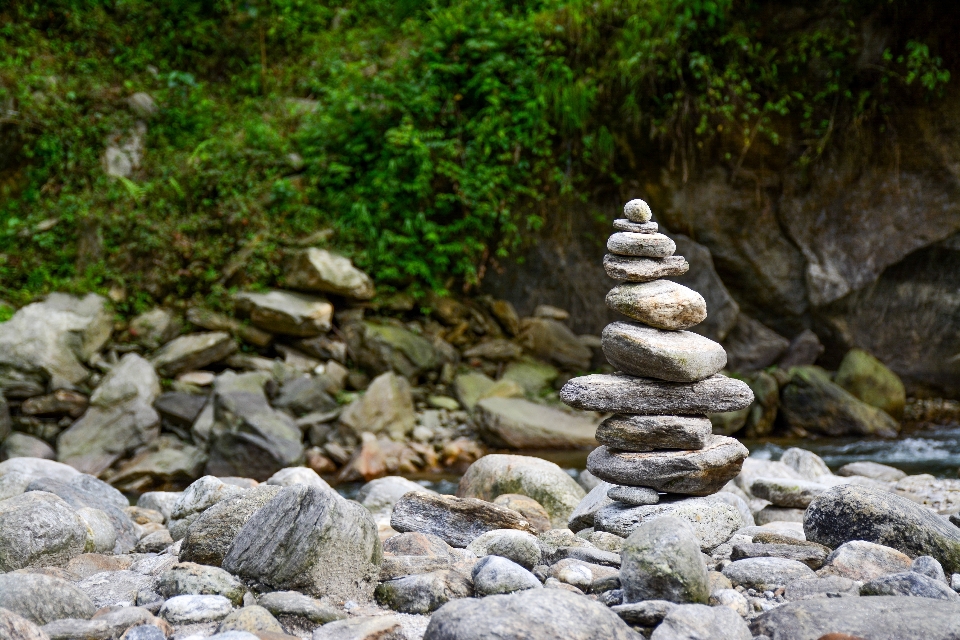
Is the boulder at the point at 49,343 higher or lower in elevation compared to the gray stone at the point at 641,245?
lower

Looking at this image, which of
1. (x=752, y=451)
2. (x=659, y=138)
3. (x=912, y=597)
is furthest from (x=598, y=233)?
(x=912, y=597)

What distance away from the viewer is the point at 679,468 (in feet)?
14.7

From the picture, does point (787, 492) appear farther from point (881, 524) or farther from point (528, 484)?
point (528, 484)

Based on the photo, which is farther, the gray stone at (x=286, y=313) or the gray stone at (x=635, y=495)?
the gray stone at (x=286, y=313)

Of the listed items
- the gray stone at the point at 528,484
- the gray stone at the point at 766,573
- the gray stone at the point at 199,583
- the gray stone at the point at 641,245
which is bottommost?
the gray stone at the point at 528,484

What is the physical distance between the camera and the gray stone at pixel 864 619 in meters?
2.88

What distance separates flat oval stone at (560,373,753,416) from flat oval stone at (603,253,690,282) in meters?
0.66

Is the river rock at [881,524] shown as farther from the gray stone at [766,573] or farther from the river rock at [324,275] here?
the river rock at [324,275]

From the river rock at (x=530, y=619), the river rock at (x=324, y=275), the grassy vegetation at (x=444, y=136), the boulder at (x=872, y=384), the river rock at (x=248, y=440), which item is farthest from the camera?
the boulder at (x=872, y=384)

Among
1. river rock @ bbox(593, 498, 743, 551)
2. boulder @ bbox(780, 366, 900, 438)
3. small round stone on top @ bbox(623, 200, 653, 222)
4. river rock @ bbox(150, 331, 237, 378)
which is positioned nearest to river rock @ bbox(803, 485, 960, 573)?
river rock @ bbox(593, 498, 743, 551)

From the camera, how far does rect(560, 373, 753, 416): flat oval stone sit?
4613 mm

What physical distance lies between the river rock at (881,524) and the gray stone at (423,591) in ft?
6.09

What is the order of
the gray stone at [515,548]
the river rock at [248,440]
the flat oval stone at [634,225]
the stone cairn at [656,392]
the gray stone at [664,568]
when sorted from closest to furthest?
1. the gray stone at [664,568]
2. the gray stone at [515,548]
3. the stone cairn at [656,392]
4. the flat oval stone at [634,225]
5. the river rock at [248,440]

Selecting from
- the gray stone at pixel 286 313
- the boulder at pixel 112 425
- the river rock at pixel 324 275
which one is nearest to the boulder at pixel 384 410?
the gray stone at pixel 286 313
